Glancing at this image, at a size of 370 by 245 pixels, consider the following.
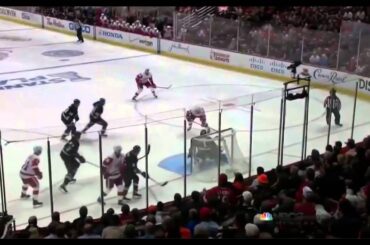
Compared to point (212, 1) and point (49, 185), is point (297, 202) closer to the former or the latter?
point (49, 185)

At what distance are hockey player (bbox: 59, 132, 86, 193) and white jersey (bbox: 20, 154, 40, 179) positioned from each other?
0.32 m

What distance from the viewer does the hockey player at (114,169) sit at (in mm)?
6931

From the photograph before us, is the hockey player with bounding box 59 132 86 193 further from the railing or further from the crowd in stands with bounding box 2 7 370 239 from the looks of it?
the railing

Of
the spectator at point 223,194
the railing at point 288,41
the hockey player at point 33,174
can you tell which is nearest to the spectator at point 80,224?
the spectator at point 223,194

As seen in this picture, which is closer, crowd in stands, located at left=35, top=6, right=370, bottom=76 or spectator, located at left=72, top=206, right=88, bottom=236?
spectator, located at left=72, top=206, right=88, bottom=236

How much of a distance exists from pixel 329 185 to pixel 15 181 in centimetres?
406

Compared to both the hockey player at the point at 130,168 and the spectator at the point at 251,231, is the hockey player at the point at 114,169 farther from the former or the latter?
the spectator at the point at 251,231

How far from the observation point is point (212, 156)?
7840mm

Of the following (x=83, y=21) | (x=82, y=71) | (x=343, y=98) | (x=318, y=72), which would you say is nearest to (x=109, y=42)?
(x=83, y=21)

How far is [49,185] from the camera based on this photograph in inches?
279

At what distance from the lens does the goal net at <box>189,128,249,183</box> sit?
7.78m

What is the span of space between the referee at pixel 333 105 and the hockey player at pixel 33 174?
4.34 m

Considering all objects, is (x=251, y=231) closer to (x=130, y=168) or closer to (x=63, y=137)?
(x=130, y=168)

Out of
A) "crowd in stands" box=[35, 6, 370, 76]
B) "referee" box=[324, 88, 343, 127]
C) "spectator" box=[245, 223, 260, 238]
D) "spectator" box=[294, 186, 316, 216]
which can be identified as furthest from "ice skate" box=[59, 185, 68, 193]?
"crowd in stands" box=[35, 6, 370, 76]
